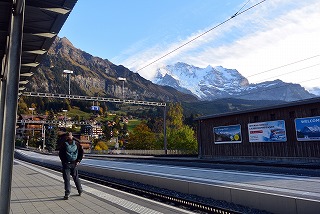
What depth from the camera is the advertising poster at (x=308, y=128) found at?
2061 centimetres

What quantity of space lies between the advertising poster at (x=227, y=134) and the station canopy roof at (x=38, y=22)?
64.5ft

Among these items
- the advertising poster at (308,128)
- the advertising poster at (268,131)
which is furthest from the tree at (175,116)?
the advertising poster at (308,128)

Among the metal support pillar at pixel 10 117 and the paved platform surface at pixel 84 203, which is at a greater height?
the metal support pillar at pixel 10 117

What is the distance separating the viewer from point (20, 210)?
291 inches

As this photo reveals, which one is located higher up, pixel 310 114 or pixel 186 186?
pixel 310 114

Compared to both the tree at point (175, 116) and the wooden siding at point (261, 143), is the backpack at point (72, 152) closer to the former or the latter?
the wooden siding at point (261, 143)

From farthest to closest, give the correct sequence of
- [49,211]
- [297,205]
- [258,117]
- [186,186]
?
[258,117], [186,186], [49,211], [297,205]

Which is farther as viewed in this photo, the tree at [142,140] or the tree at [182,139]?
the tree at [142,140]

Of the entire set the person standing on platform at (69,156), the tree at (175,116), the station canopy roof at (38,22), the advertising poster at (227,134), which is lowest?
the person standing on platform at (69,156)

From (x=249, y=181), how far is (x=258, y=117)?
15.6 m

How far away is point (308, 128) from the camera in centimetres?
2114

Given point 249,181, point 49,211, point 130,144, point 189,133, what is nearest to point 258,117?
point 249,181

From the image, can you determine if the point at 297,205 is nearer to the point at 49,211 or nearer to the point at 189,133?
the point at 49,211

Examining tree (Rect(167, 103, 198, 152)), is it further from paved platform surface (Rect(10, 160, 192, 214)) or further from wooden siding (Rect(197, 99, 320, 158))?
paved platform surface (Rect(10, 160, 192, 214))
